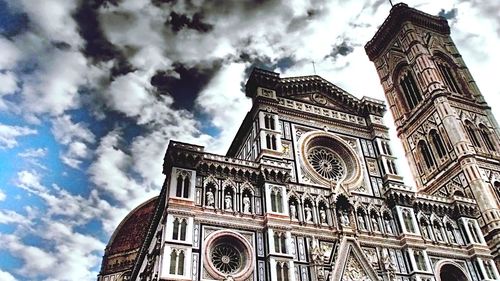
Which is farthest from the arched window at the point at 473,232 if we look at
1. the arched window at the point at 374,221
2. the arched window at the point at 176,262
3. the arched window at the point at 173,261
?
the arched window at the point at 173,261

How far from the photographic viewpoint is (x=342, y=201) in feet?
85.9

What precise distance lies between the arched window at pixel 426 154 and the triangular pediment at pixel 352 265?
18.3 meters

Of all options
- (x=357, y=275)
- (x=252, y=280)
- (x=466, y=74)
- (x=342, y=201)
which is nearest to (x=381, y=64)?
(x=466, y=74)

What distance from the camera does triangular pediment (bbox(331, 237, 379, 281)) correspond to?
75.2 feet

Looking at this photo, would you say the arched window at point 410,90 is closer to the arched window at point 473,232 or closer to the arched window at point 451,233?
the arched window at point 473,232

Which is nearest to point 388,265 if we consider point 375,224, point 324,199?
point 375,224

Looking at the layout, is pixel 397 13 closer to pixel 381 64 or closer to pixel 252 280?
pixel 381 64

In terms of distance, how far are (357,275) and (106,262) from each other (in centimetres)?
2725

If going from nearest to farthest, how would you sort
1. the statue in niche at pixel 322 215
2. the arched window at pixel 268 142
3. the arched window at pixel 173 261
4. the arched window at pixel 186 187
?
the arched window at pixel 173 261 → the arched window at pixel 186 187 → the statue in niche at pixel 322 215 → the arched window at pixel 268 142

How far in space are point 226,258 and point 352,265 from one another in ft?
22.9

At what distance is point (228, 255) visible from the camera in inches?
861

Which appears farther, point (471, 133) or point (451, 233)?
point (471, 133)

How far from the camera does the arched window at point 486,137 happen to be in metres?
37.4

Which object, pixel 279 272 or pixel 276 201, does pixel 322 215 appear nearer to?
pixel 276 201
